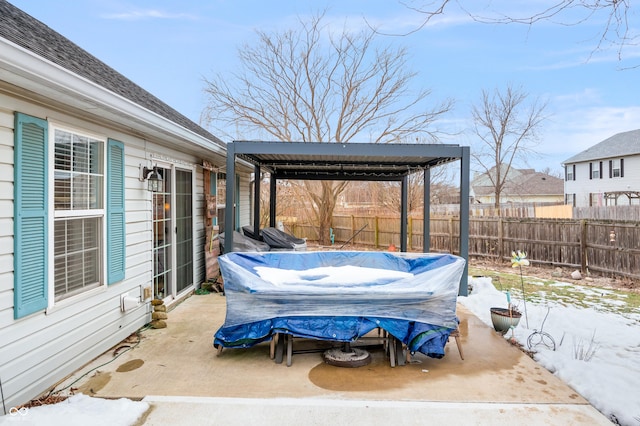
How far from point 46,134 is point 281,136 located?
13.7 meters

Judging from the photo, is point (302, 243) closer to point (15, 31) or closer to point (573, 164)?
point (15, 31)

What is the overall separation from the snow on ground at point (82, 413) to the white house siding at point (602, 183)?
75.2 ft

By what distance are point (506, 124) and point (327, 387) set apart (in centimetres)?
1749

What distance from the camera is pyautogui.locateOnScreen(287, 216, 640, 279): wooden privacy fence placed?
26.4 ft

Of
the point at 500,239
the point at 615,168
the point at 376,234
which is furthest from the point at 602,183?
the point at 500,239

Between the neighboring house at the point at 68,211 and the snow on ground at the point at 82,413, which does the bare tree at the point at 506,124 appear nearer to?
the neighboring house at the point at 68,211

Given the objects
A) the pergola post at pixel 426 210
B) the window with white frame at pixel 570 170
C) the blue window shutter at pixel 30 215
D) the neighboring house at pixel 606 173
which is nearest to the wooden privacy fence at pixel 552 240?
the pergola post at pixel 426 210

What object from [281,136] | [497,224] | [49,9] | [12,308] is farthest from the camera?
[281,136]

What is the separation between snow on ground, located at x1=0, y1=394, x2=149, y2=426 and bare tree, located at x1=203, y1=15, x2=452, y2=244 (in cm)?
1367

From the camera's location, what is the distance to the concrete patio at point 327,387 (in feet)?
9.23

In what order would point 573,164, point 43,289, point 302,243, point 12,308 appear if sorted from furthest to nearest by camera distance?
point 573,164 → point 302,243 → point 43,289 → point 12,308

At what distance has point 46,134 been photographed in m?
3.09

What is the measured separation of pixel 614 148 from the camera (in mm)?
20406

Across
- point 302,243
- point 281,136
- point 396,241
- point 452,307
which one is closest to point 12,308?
point 452,307
